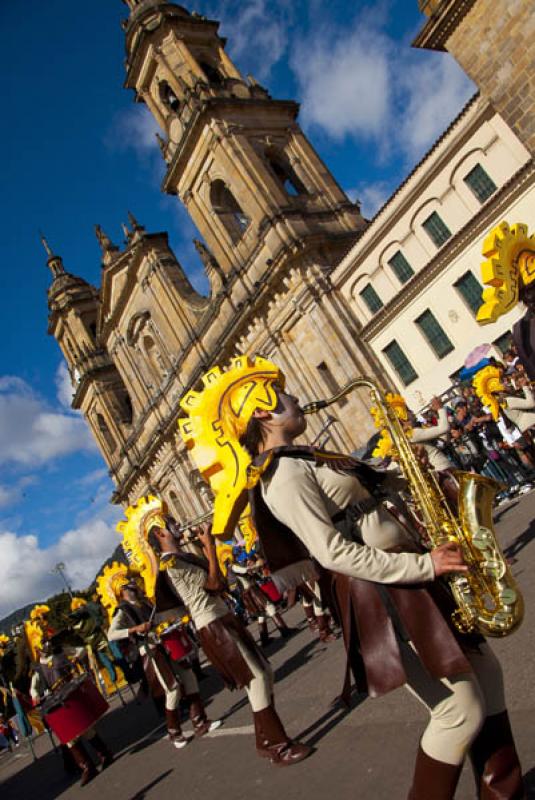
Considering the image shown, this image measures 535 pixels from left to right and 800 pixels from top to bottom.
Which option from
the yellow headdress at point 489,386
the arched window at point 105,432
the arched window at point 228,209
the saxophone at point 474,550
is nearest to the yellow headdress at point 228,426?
the saxophone at point 474,550

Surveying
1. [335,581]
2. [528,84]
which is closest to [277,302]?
[528,84]

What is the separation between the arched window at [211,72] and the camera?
3234 cm

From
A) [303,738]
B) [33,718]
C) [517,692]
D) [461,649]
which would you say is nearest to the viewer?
[461,649]

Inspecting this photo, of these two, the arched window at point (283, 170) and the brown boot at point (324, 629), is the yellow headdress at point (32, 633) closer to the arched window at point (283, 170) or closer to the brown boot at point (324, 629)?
the brown boot at point (324, 629)

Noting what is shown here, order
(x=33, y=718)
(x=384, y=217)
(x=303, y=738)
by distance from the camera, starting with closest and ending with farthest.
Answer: (x=303, y=738) → (x=33, y=718) → (x=384, y=217)

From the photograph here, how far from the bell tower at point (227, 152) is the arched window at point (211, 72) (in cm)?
7

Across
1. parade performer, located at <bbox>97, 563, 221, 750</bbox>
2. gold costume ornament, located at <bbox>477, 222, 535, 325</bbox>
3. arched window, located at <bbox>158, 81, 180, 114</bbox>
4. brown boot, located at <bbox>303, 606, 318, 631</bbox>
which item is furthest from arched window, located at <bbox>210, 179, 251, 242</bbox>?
gold costume ornament, located at <bbox>477, 222, 535, 325</bbox>

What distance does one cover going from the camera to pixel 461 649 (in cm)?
252

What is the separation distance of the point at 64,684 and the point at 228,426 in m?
6.02

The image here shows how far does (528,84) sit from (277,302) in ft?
53.0

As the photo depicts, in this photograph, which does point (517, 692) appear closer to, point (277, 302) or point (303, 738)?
point (303, 738)

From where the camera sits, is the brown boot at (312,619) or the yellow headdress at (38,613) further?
the yellow headdress at (38,613)

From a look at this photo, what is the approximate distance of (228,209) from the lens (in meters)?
30.7

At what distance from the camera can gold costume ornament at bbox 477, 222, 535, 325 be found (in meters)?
4.95
